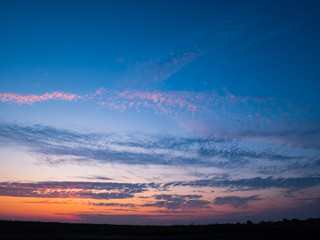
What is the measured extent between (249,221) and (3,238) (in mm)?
49937

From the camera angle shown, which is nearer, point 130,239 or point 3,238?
point 3,238

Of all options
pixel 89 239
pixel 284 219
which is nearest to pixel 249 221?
pixel 284 219

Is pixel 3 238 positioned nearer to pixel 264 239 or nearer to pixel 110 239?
pixel 110 239

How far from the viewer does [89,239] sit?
3077cm

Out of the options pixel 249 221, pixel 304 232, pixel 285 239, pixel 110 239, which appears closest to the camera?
pixel 285 239

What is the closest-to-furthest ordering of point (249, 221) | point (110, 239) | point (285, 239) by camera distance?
1. point (285, 239)
2. point (110, 239)
3. point (249, 221)

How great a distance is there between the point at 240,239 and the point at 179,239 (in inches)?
288

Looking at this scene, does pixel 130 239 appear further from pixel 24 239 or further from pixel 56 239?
pixel 24 239

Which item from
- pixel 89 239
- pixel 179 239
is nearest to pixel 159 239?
pixel 179 239

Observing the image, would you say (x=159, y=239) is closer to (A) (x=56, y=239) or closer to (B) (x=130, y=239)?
(B) (x=130, y=239)

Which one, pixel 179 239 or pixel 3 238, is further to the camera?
pixel 179 239

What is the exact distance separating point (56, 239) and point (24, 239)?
336 cm

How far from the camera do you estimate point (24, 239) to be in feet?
93.7

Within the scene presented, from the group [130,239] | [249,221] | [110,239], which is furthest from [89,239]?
[249,221]
